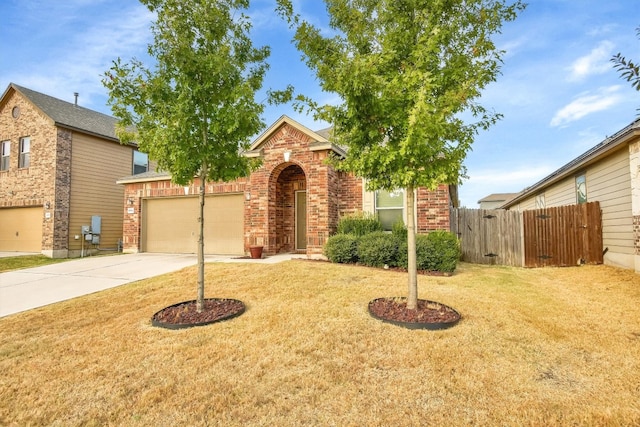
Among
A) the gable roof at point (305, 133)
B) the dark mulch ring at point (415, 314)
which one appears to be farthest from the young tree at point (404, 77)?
the gable roof at point (305, 133)

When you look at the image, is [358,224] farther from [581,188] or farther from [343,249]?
[581,188]

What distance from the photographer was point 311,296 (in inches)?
223

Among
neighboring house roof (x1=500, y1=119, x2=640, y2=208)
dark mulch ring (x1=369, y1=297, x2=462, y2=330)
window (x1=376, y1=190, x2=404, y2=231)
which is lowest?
dark mulch ring (x1=369, y1=297, x2=462, y2=330)

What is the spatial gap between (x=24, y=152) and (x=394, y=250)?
1835 centimetres

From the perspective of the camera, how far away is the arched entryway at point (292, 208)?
11.9 metres

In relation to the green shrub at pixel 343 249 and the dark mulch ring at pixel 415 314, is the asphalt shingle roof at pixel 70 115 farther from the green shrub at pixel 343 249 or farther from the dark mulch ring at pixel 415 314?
the dark mulch ring at pixel 415 314

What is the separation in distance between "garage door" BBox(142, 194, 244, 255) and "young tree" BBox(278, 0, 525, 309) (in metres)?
8.20

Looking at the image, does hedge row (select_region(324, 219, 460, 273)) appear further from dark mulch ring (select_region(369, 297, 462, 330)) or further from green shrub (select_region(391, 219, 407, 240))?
dark mulch ring (select_region(369, 297, 462, 330))

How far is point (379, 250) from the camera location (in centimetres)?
821

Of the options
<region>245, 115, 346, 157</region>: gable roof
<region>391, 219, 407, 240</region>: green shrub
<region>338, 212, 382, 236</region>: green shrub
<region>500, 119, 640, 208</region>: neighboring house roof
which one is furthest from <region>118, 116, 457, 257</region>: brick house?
<region>500, 119, 640, 208</region>: neighboring house roof

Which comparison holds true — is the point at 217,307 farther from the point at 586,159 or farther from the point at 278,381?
the point at 586,159

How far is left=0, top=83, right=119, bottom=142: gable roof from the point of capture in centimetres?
1455

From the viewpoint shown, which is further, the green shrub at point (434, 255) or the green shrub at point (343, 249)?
the green shrub at point (343, 249)

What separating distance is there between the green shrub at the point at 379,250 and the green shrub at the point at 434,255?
19 cm
